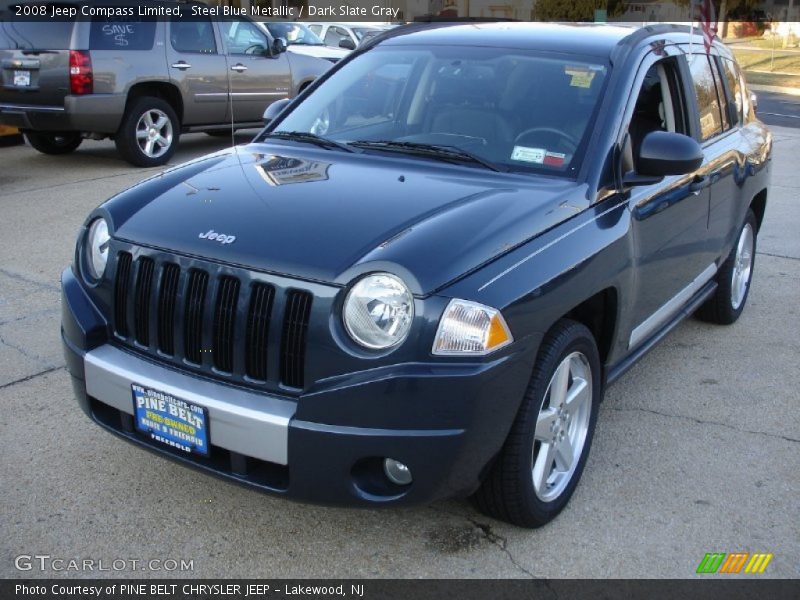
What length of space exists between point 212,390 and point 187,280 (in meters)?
0.39

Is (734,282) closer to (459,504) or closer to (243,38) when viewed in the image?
Answer: (459,504)

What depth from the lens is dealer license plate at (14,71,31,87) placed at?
9555mm

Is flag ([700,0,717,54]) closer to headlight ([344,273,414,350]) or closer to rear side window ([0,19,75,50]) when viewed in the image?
headlight ([344,273,414,350])

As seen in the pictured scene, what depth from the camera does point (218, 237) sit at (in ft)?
10.3

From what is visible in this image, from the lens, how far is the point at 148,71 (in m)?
10.1

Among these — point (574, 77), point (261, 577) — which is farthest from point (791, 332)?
point (261, 577)

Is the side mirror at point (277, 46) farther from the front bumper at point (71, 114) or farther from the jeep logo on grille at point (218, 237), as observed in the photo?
the jeep logo on grille at point (218, 237)

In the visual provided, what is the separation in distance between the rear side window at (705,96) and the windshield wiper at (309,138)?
1.93 m

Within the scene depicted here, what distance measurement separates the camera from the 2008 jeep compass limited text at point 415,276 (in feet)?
9.32

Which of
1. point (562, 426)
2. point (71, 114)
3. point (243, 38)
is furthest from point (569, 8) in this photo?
point (562, 426)

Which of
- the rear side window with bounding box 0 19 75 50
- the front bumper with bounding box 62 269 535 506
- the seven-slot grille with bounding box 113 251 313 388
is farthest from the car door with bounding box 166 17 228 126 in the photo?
the front bumper with bounding box 62 269 535 506

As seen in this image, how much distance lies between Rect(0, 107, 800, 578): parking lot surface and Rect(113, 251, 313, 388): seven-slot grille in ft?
2.24

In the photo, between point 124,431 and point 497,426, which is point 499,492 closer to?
point 497,426

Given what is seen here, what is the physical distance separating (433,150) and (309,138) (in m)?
0.67
